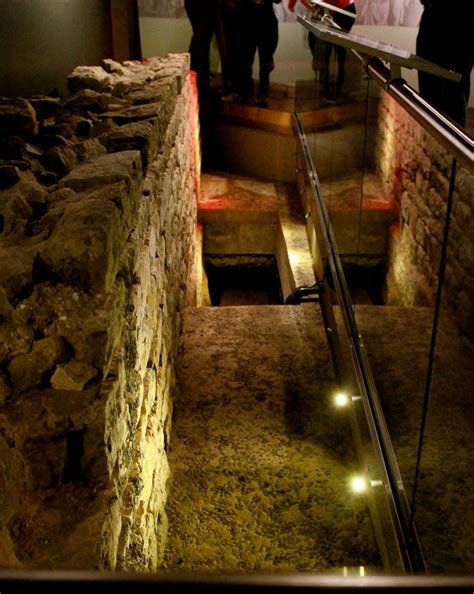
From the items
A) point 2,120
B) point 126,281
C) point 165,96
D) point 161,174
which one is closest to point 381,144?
point 165,96

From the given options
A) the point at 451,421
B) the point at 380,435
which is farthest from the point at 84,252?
the point at 451,421

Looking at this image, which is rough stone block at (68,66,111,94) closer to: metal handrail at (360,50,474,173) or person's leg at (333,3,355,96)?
metal handrail at (360,50,474,173)

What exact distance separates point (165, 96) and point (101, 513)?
265 cm

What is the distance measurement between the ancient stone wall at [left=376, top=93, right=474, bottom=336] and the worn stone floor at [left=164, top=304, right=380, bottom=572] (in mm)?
939

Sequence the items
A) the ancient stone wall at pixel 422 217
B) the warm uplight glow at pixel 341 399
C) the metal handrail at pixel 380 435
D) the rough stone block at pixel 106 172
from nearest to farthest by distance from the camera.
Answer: the rough stone block at pixel 106 172, the metal handrail at pixel 380 435, the warm uplight glow at pixel 341 399, the ancient stone wall at pixel 422 217

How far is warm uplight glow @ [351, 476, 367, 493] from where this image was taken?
2547mm

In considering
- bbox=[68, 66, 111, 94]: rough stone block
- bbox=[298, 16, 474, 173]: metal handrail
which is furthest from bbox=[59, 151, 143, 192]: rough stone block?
bbox=[68, 66, 111, 94]: rough stone block

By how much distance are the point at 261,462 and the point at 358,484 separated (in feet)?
1.44

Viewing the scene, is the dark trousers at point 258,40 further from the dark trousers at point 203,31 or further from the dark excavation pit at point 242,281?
the dark excavation pit at point 242,281

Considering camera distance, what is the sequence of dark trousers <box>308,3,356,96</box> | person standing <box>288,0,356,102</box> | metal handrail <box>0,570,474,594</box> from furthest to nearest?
person standing <box>288,0,356,102</box>, dark trousers <box>308,3,356,96</box>, metal handrail <box>0,570,474,594</box>

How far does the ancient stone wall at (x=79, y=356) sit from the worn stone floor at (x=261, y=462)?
0.24m

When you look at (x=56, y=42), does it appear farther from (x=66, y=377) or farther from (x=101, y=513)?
(x=101, y=513)

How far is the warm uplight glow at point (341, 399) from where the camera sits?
3011 millimetres

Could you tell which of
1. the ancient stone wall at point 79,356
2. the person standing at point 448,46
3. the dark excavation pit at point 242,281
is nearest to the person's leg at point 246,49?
the dark excavation pit at point 242,281
